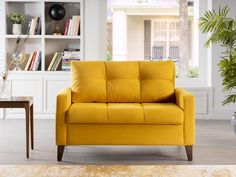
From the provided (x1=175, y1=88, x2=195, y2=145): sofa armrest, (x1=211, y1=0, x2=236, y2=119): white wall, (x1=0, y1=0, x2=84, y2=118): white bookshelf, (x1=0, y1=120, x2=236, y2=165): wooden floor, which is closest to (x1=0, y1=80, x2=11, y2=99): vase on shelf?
(x1=0, y1=120, x2=236, y2=165): wooden floor

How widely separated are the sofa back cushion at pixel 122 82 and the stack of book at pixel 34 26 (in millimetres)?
2097

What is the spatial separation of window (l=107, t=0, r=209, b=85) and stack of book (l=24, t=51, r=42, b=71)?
3.58ft

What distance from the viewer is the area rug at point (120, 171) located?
115 inches

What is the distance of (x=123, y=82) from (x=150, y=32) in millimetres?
2551

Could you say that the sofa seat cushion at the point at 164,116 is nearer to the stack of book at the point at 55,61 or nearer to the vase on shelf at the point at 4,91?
the vase on shelf at the point at 4,91

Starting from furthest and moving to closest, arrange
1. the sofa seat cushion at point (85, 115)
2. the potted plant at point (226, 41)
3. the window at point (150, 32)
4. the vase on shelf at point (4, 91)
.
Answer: the window at point (150, 32)
the potted plant at point (226, 41)
the vase on shelf at point (4, 91)
the sofa seat cushion at point (85, 115)

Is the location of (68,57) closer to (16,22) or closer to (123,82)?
(16,22)

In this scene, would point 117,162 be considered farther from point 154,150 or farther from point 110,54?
point 110,54

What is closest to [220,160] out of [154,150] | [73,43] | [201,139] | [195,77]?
[154,150]

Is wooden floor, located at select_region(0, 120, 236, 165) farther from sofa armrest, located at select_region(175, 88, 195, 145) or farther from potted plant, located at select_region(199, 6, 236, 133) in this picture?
potted plant, located at select_region(199, 6, 236, 133)

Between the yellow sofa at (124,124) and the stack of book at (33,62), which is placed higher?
the stack of book at (33,62)

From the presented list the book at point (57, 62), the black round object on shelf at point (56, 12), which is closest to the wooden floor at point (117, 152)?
the book at point (57, 62)

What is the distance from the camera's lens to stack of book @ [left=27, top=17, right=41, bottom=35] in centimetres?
708

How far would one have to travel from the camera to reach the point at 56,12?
713 cm
